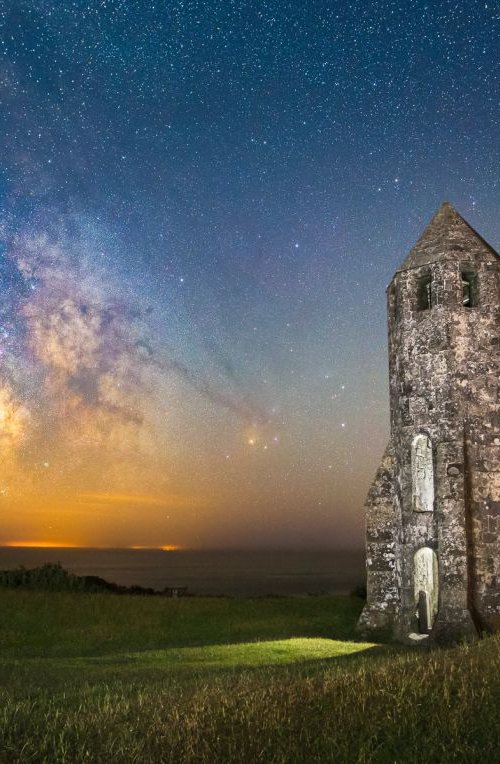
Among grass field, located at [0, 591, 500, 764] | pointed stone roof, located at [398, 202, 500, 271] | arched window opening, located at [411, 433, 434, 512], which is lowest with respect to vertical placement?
grass field, located at [0, 591, 500, 764]

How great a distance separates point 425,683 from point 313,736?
2505 millimetres

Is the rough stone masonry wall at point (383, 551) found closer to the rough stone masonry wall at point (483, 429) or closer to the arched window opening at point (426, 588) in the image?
the arched window opening at point (426, 588)

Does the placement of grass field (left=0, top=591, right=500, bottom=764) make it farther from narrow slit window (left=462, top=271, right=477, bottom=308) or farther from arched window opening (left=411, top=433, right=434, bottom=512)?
narrow slit window (left=462, top=271, right=477, bottom=308)

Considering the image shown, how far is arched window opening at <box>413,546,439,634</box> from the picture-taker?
24.5 metres

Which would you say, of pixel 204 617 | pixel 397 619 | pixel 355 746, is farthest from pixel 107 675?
pixel 204 617

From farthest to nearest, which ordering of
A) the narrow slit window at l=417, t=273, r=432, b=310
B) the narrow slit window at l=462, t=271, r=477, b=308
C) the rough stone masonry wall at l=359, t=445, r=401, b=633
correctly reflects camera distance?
the narrow slit window at l=417, t=273, r=432, b=310 < the rough stone masonry wall at l=359, t=445, r=401, b=633 < the narrow slit window at l=462, t=271, r=477, b=308

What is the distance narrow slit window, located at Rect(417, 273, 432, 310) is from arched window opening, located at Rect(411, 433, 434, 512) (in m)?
4.34

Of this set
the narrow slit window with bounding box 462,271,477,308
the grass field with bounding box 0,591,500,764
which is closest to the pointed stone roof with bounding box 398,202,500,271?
the narrow slit window with bounding box 462,271,477,308

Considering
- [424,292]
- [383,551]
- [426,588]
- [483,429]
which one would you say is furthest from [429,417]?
[426,588]

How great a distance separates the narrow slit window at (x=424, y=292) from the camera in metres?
24.9

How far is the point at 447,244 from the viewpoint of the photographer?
975 inches

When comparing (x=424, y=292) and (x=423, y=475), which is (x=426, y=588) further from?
(x=424, y=292)

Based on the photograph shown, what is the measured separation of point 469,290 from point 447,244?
5.46 feet

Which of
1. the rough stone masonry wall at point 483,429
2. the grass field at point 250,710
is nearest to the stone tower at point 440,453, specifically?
the rough stone masonry wall at point 483,429
